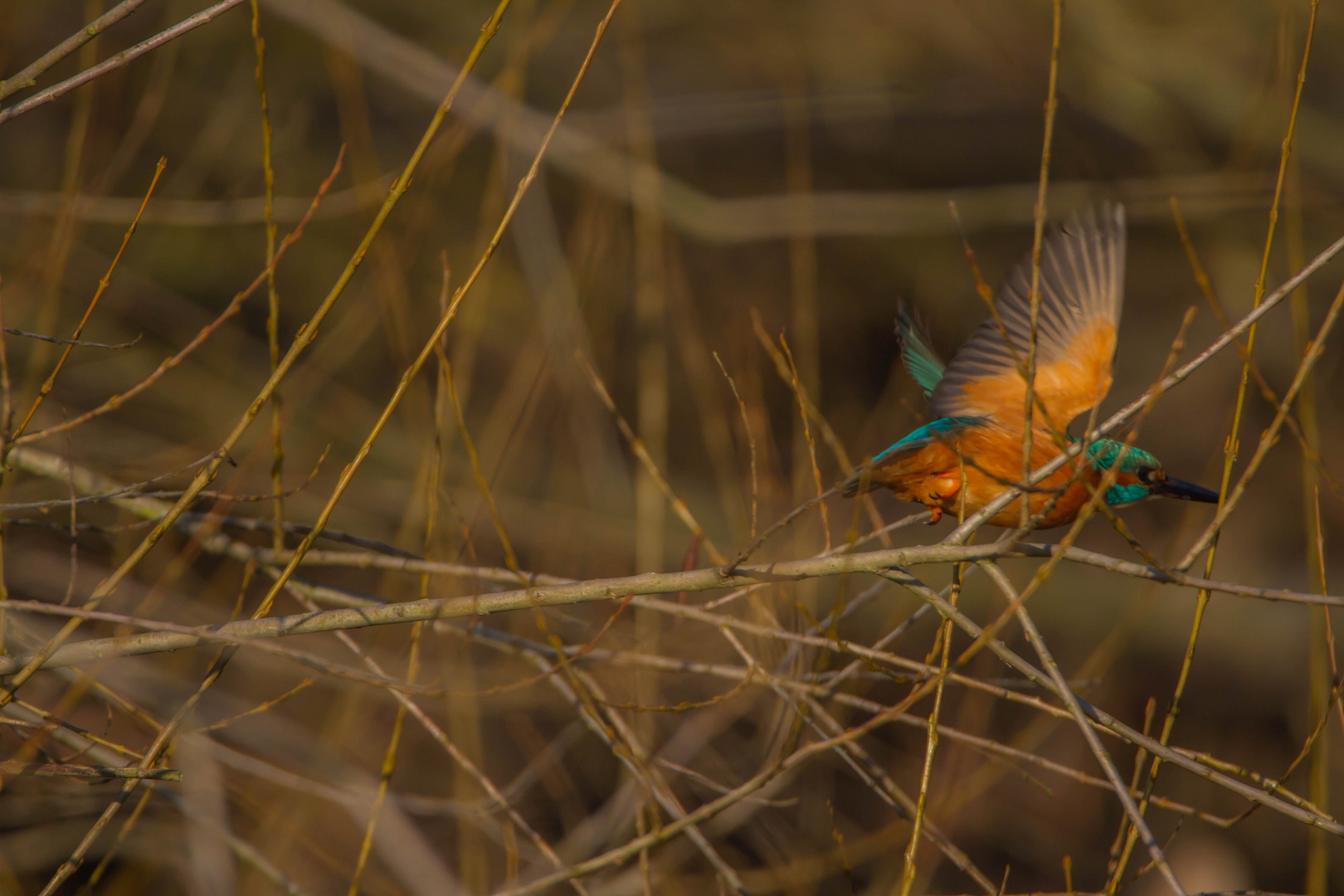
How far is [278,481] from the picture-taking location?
1.53 metres

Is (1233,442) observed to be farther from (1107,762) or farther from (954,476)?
(954,476)

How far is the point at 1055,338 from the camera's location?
90.5 inches

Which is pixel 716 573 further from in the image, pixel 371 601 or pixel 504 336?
pixel 504 336

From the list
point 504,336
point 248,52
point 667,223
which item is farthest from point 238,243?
point 667,223

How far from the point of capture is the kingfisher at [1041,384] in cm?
213

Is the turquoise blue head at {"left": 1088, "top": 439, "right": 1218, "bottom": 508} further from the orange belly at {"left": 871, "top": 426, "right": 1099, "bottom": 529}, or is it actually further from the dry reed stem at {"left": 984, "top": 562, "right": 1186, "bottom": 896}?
the dry reed stem at {"left": 984, "top": 562, "right": 1186, "bottom": 896}

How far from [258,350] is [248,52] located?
5.33 feet

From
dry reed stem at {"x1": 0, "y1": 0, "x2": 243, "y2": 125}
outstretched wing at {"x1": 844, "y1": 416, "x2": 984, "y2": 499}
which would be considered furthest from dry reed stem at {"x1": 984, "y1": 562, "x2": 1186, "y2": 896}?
dry reed stem at {"x1": 0, "y1": 0, "x2": 243, "y2": 125}

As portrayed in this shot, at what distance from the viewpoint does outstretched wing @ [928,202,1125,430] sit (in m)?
2.20

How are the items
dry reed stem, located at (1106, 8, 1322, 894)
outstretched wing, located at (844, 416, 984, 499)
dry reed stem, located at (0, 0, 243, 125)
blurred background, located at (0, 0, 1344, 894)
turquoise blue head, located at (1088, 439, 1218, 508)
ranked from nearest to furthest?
dry reed stem, located at (0, 0, 243, 125)
dry reed stem, located at (1106, 8, 1322, 894)
outstretched wing, located at (844, 416, 984, 499)
turquoise blue head, located at (1088, 439, 1218, 508)
blurred background, located at (0, 0, 1344, 894)

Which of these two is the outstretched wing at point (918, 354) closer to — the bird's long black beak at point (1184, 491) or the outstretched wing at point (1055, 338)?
the outstretched wing at point (1055, 338)

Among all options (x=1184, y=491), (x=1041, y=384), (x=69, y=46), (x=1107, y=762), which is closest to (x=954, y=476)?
(x=1041, y=384)

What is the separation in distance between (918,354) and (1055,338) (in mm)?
430

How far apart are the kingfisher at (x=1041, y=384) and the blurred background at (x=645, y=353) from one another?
48 cm
